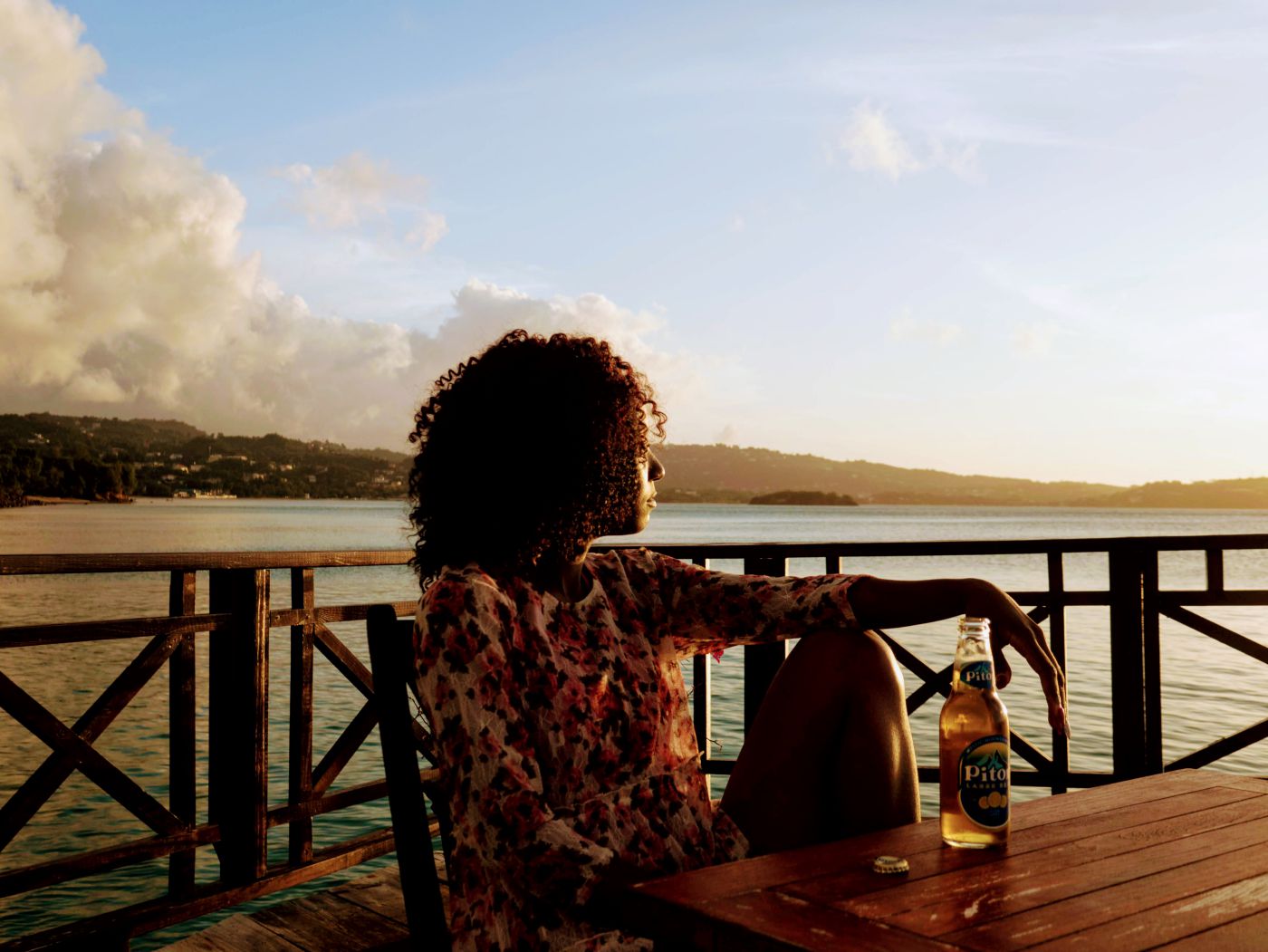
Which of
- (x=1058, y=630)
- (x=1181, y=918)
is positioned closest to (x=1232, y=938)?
(x=1181, y=918)

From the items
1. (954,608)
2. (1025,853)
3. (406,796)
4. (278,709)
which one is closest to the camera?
(1025,853)

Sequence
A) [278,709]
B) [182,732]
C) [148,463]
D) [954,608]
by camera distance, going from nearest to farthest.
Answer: [954,608]
[182,732]
[278,709]
[148,463]

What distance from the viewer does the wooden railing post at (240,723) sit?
304 cm

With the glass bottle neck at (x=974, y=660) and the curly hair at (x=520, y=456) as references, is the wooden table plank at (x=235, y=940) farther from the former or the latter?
the glass bottle neck at (x=974, y=660)

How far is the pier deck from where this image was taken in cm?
278

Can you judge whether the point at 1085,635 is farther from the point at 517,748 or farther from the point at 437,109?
the point at 517,748

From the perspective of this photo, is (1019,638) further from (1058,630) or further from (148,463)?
(148,463)

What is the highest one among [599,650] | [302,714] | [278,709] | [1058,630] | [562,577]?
[562,577]

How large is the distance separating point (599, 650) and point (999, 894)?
30.2 inches

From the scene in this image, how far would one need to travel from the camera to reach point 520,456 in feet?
5.86

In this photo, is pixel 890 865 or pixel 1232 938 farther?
pixel 890 865

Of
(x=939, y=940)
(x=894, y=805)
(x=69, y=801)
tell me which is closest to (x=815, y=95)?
(x=69, y=801)

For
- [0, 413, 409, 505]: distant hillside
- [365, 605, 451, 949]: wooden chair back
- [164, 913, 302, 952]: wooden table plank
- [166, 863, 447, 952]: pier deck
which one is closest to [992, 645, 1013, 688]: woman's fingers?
[365, 605, 451, 949]: wooden chair back

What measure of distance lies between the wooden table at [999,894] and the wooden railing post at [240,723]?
2.12 metres
